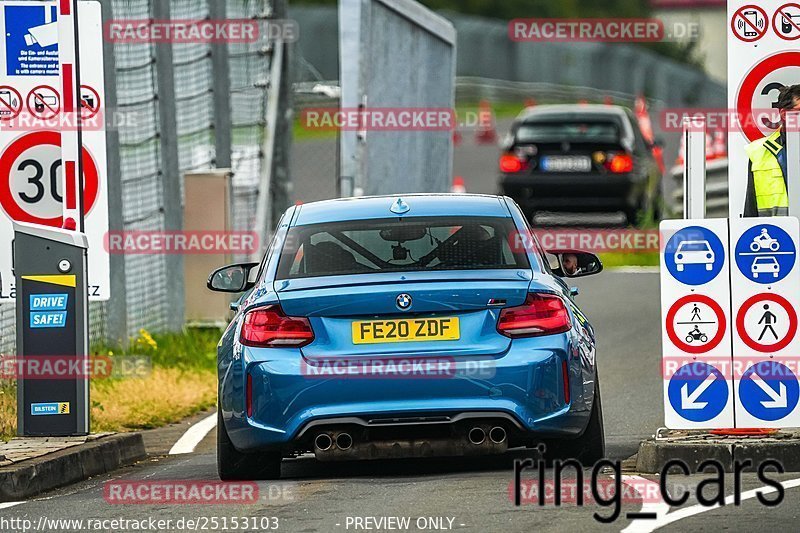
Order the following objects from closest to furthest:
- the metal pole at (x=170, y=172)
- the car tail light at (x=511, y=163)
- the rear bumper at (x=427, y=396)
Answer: the rear bumper at (x=427, y=396)
the metal pole at (x=170, y=172)
the car tail light at (x=511, y=163)

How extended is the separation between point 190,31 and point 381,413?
10.2 m

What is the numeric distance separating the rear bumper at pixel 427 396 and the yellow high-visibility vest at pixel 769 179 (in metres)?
1.82

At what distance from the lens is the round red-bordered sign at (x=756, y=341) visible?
9109mm

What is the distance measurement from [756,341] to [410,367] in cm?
172

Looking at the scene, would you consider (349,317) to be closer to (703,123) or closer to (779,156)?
(703,123)

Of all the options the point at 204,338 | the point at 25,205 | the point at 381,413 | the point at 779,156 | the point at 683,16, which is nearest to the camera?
the point at 381,413

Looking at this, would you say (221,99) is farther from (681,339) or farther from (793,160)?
(681,339)

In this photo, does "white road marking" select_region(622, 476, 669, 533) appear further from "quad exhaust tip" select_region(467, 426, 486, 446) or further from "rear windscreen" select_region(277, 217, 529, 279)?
"rear windscreen" select_region(277, 217, 529, 279)

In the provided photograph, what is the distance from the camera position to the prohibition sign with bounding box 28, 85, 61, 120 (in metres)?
11.2

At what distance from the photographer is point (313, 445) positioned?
8922mm

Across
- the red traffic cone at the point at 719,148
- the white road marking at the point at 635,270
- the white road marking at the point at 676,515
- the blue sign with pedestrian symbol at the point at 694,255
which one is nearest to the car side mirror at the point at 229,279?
the blue sign with pedestrian symbol at the point at 694,255

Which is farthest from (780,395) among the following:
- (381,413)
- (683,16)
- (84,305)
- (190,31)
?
(683,16)

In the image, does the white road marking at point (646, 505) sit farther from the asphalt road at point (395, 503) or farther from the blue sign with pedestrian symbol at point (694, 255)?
the blue sign with pedestrian symbol at point (694, 255)

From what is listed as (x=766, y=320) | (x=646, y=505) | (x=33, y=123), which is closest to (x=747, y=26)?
(x=766, y=320)
